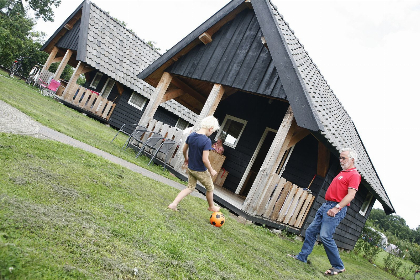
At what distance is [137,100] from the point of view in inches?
805

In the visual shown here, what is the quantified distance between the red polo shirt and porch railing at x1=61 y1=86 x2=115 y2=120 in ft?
52.6

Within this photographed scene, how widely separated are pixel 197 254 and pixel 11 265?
193 cm

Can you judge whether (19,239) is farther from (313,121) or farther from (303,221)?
(303,221)

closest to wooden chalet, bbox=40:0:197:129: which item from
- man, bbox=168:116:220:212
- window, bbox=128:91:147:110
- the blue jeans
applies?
window, bbox=128:91:147:110

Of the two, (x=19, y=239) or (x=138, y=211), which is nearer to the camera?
(x=19, y=239)

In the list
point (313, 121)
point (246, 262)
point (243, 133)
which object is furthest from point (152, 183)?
point (243, 133)

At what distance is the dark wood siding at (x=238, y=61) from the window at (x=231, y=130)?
3103 millimetres

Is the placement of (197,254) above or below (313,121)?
below

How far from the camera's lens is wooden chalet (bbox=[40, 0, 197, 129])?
1809 centimetres

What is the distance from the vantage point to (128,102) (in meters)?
Answer: 20.0

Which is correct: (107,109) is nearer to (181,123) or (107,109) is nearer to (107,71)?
(107,71)

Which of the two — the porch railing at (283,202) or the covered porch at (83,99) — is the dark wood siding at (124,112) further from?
the porch railing at (283,202)

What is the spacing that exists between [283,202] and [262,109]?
4591mm

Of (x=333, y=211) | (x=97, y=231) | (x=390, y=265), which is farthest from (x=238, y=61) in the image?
(x=390, y=265)
